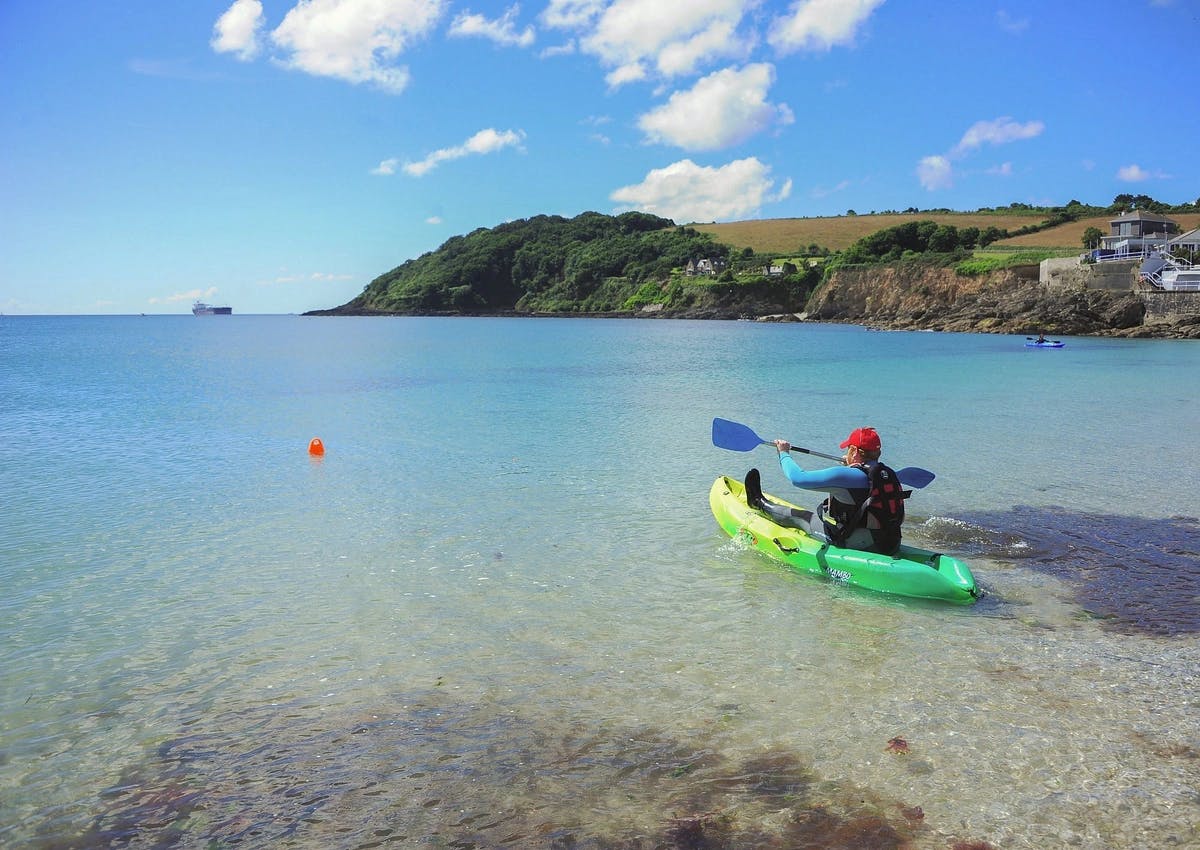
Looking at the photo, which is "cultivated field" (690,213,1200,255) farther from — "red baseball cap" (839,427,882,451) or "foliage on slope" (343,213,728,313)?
"red baseball cap" (839,427,882,451)

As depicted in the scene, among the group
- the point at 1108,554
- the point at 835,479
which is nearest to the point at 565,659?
the point at 835,479

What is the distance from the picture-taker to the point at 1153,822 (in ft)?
14.3

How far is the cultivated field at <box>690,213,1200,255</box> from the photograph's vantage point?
95.7 metres

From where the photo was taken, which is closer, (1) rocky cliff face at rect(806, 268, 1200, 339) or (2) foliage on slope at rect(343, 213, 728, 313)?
(1) rocky cliff face at rect(806, 268, 1200, 339)

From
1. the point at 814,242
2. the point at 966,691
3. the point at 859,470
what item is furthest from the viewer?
the point at 814,242

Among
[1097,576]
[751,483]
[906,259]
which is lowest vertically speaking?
[1097,576]

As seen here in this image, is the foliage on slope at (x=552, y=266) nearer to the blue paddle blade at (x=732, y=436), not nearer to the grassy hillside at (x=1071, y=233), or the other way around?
the grassy hillside at (x=1071, y=233)

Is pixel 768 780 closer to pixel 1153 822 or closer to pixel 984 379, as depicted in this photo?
pixel 1153 822

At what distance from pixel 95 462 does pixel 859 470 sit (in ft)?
47.0

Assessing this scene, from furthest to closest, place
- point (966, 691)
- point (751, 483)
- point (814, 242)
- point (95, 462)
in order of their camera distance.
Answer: point (814, 242) < point (95, 462) < point (751, 483) < point (966, 691)

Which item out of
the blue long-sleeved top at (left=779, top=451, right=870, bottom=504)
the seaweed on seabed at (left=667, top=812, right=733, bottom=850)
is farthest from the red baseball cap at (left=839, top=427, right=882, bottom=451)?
the seaweed on seabed at (left=667, top=812, right=733, bottom=850)

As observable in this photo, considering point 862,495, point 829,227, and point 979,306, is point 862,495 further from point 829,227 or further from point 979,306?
point 829,227

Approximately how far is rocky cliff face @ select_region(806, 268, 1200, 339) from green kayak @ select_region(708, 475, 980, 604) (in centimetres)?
6279

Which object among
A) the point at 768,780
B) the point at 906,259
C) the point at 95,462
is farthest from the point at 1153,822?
the point at 906,259
